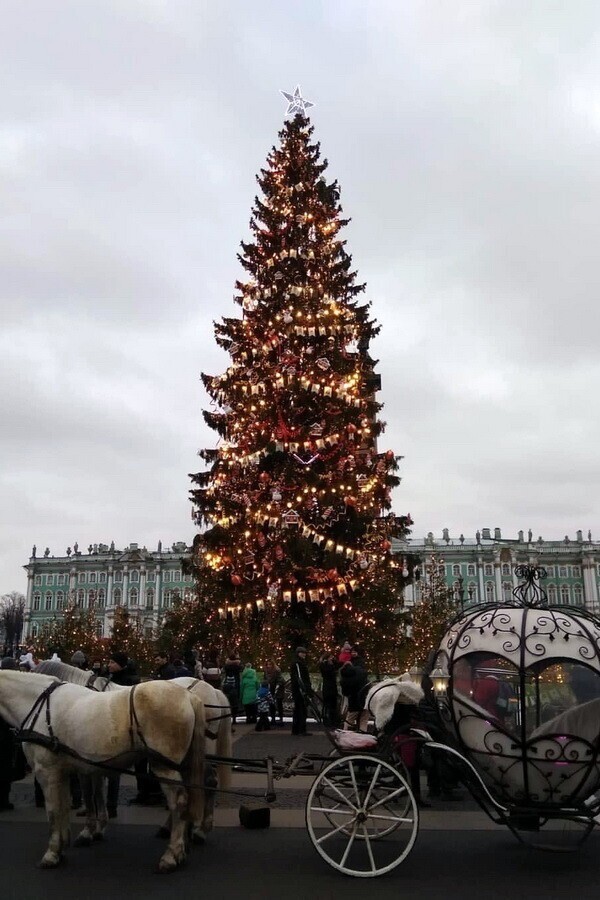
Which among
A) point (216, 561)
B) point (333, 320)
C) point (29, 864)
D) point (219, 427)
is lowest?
point (29, 864)

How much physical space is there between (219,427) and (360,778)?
17893 millimetres

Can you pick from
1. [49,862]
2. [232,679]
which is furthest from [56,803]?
[232,679]

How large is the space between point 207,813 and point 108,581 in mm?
112986

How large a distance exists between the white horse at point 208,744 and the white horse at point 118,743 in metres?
0.26

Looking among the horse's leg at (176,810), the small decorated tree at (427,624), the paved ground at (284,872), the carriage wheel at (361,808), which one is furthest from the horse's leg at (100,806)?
the small decorated tree at (427,624)

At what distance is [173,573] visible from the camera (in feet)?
378

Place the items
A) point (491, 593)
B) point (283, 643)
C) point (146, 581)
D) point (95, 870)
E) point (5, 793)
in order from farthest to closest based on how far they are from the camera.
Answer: point (146, 581) < point (491, 593) < point (283, 643) < point (5, 793) < point (95, 870)

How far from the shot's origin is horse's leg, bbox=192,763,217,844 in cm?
789

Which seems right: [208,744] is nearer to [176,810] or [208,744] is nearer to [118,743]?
[176,810]

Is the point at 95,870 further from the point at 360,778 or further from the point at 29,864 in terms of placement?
the point at 360,778

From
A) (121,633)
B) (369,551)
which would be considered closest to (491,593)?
(121,633)

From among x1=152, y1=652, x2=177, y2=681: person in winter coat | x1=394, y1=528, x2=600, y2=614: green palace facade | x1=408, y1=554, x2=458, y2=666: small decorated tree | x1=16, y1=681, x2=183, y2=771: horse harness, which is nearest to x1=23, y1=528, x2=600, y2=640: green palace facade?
x1=394, y1=528, x2=600, y2=614: green palace facade

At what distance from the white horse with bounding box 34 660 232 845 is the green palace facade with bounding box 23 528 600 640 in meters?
97.8

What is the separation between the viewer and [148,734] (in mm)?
7102
